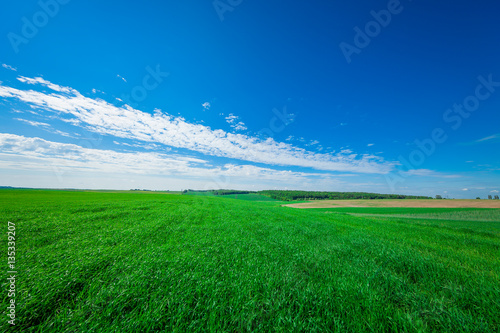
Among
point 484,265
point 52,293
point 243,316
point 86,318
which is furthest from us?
point 484,265

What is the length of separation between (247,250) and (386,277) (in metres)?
3.67

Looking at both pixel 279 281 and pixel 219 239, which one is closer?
pixel 279 281

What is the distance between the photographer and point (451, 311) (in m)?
2.74

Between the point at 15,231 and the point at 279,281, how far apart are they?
9.50 metres

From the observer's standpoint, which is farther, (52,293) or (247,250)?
(247,250)

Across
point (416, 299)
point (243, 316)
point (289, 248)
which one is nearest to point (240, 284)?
point (243, 316)

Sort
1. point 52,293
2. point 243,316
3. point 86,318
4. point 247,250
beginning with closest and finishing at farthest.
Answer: point 86,318 → point 243,316 → point 52,293 → point 247,250

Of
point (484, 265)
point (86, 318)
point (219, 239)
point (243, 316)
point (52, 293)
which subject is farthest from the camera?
point (219, 239)

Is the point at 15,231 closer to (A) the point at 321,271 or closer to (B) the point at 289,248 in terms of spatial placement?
(B) the point at 289,248

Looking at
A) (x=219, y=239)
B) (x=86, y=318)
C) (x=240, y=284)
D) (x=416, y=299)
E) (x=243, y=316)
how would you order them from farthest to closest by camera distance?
(x=219, y=239) → (x=240, y=284) → (x=416, y=299) → (x=243, y=316) → (x=86, y=318)

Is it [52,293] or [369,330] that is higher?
[52,293]

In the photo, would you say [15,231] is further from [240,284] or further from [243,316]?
[243,316]

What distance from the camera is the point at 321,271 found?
162 inches

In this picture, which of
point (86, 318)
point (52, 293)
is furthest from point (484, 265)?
point (52, 293)
